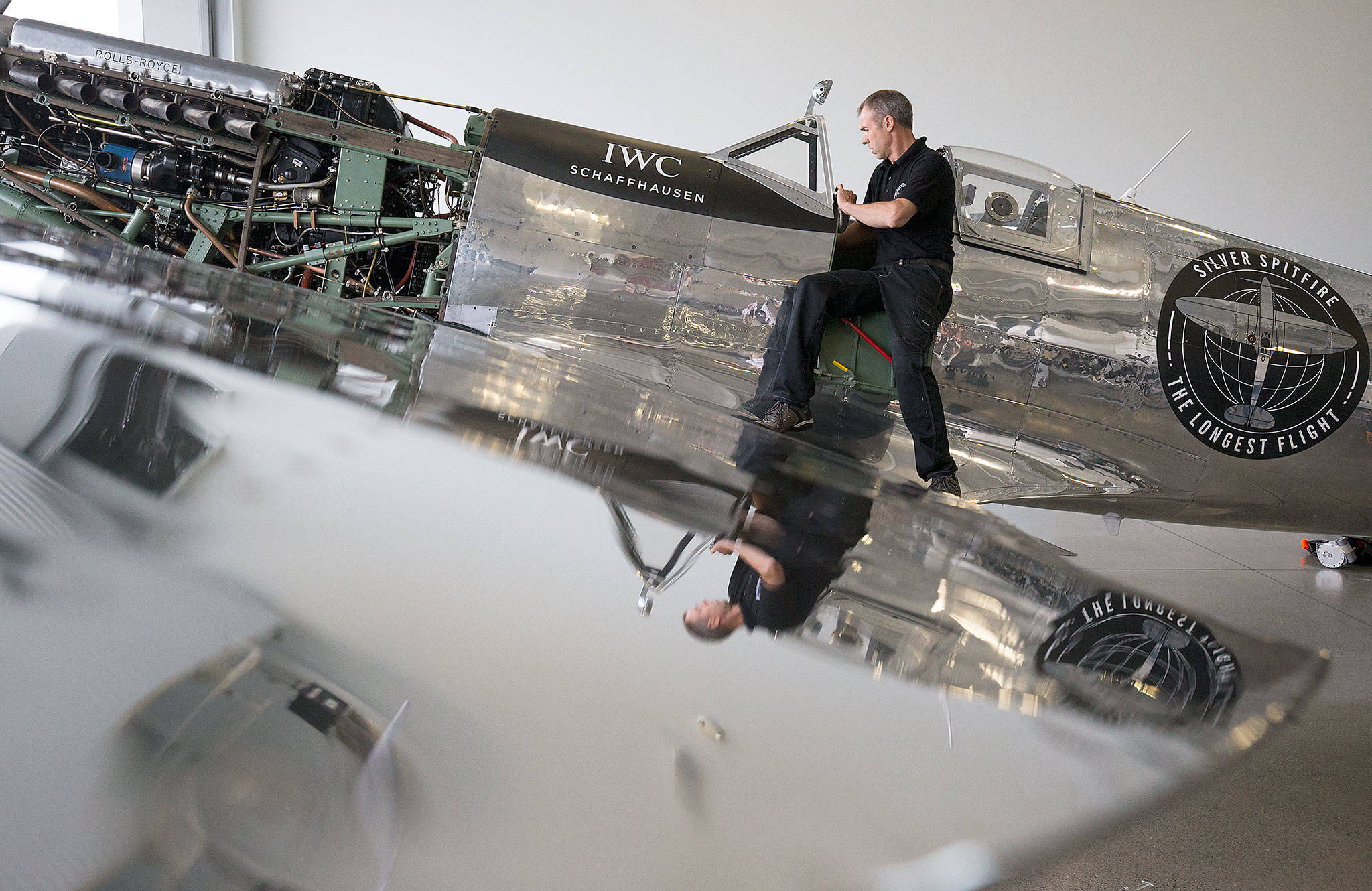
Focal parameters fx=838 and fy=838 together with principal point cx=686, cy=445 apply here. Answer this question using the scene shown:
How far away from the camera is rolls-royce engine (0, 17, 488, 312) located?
379 cm

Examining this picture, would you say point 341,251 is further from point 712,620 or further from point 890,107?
point 712,620

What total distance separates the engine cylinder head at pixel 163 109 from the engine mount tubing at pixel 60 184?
1.72 feet

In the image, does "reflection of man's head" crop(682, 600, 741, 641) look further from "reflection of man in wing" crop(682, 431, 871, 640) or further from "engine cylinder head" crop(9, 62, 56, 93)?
"engine cylinder head" crop(9, 62, 56, 93)

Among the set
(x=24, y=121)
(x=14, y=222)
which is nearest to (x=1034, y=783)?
(x=14, y=222)

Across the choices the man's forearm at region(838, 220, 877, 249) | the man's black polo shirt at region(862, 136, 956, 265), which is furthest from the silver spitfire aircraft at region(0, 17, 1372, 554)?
the man's black polo shirt at region(862, 136, 956, 265)

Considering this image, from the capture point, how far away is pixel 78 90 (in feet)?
12.3

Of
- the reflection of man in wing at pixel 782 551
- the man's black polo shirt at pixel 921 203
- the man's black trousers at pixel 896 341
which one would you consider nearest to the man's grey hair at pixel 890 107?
the man's black polo shirt at pixel 921 203

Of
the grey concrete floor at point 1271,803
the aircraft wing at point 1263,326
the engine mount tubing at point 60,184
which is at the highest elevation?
the aircraft wing at point 1263,326

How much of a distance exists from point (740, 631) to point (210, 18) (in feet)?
34.2

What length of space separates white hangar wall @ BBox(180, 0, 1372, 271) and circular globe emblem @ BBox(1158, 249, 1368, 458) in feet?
17.6

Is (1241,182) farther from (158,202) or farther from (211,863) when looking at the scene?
(211,863)

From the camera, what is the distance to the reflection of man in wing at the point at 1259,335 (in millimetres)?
3744

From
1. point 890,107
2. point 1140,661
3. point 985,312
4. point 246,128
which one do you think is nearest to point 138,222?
point 246,128

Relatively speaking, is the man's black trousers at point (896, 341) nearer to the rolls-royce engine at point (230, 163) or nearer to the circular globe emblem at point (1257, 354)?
the circular globe emblem at point (1257, 354)
